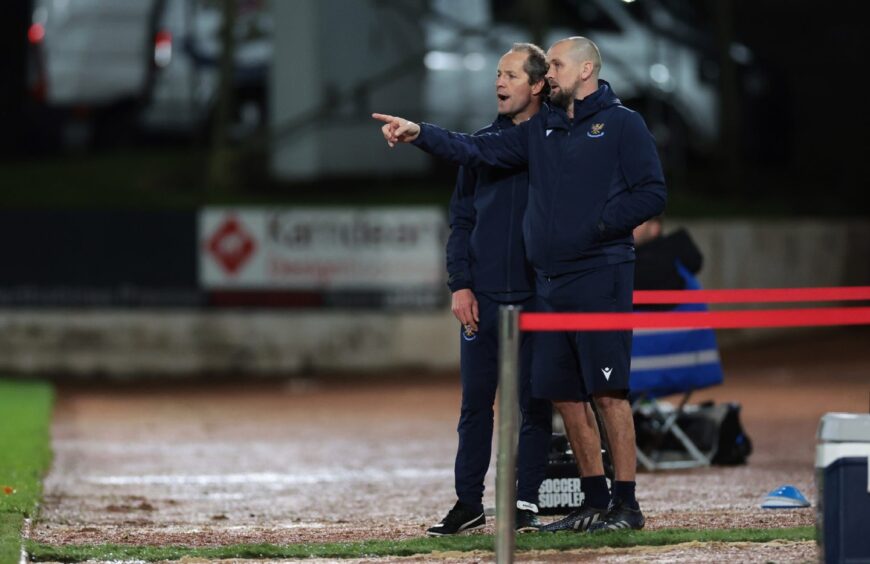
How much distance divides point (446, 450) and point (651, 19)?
51.7 ft

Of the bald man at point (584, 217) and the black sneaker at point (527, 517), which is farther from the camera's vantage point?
the black sneaker at point (527, 517)

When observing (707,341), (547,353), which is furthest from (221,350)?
(547,353)

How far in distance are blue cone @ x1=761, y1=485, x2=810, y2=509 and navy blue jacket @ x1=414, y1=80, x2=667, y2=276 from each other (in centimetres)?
209

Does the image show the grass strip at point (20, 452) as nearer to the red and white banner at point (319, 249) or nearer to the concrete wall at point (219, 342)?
the concrete wall at point (219, 342)

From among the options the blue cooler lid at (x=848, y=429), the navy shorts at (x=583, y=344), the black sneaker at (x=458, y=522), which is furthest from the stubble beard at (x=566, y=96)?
the blue cooler lid at (x=848, y=429)

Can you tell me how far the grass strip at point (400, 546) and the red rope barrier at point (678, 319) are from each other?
1.03 m

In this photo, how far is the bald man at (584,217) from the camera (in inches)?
298

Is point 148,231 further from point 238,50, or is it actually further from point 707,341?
point 707,341

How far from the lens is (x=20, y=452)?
1270 cm

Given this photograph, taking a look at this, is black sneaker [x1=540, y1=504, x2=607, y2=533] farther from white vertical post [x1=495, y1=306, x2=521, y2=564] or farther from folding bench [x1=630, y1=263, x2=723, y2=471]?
folding bench [x1=630, y1=263, x2=723, y2=471]

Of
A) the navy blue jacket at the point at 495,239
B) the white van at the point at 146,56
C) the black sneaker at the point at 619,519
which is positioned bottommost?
the black sneaker at the point at 619,519

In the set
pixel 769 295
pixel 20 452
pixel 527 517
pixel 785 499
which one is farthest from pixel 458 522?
pixel 20 452

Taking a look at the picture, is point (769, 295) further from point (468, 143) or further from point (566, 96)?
point (468, 143)

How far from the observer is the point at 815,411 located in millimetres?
16344
